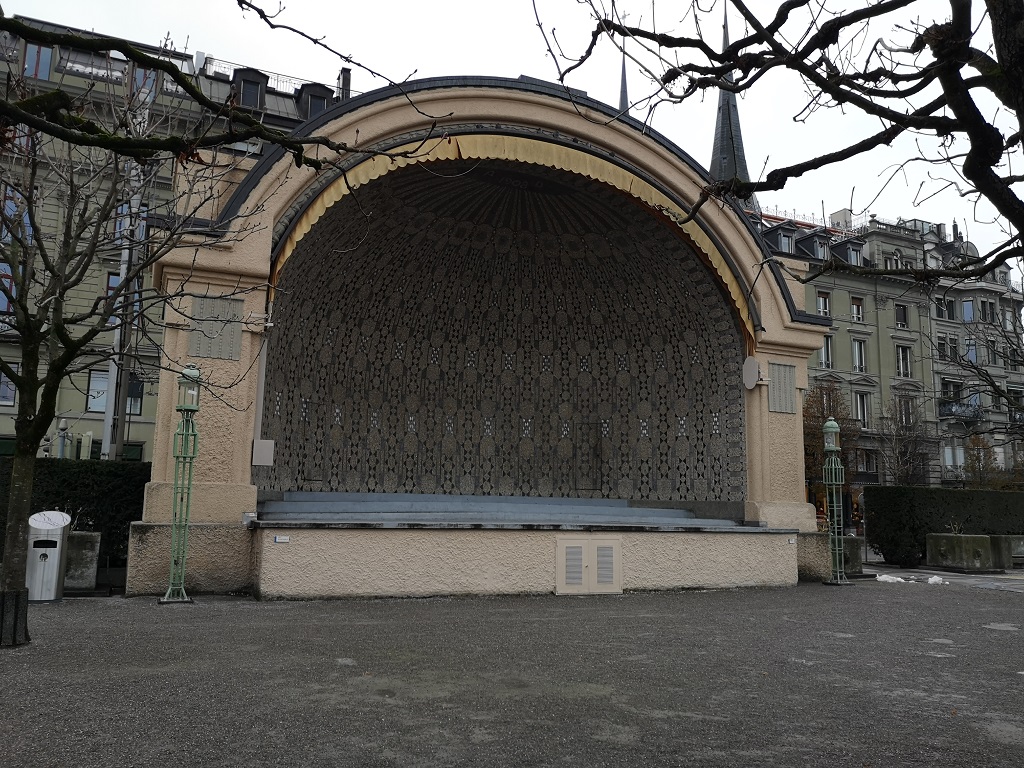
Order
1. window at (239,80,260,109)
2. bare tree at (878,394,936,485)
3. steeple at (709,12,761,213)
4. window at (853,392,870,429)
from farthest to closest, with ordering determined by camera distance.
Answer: window at (853,392,870,429), bare tree at (878,394,936,485), steeple at (709,12,761,213), window at (239,80,260,109)

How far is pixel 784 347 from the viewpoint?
15812 millimetres

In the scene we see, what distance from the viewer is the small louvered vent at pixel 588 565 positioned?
40.7 ft

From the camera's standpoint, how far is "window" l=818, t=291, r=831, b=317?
4075 centimetres

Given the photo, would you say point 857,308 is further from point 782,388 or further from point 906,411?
point 782,388

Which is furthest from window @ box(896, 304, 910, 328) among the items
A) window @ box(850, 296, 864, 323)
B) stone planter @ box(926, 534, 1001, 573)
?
stone planter @ box(926, 534, 1001, 573)

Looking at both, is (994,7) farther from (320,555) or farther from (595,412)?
(595,412)

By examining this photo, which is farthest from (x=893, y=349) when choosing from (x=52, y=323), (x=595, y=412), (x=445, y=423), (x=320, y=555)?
(x=52, y=323)

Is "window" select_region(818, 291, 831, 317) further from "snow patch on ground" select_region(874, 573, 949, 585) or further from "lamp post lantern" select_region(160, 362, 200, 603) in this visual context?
"lamp post lantern" select_region(160, 362, 200, 603)

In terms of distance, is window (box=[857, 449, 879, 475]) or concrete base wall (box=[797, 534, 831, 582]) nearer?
concrete base wall (box=[797, 534, 831, 582])

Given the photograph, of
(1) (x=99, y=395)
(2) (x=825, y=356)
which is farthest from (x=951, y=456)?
(1) (x=99, y=395)

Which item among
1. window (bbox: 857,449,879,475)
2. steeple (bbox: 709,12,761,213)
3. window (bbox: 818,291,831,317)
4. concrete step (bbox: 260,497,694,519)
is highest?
steeple (bbox: 709,12,761,213)

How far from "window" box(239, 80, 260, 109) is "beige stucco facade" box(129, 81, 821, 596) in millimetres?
16418

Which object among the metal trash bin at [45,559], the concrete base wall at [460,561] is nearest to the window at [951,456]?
the concrete base wall at [460,561]

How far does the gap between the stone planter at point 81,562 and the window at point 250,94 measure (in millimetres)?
19806
